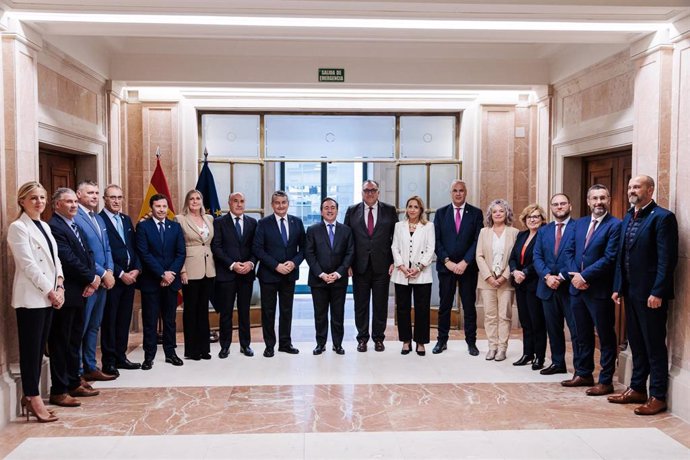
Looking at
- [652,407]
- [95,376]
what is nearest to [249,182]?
[95,376]

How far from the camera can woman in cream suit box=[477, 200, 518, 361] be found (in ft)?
19.2

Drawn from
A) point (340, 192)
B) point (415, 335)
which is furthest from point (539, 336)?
point (340, 192)

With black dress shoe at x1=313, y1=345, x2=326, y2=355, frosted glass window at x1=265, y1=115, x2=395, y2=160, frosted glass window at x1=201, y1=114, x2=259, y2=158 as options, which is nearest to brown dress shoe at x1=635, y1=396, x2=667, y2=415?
black dress shoe at x1=313, y1=345, x2=326, y2=355

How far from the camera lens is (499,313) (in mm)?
5938

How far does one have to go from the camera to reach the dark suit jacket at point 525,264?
556 centimetres

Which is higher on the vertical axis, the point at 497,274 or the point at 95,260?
the point at 95,260

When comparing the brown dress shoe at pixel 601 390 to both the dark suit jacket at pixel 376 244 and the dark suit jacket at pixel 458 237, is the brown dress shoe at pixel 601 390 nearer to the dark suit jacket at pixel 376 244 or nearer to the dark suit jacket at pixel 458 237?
the dark suit jacket at pixel 458 237

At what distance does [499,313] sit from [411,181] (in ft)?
8.47

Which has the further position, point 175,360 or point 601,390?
point 175,360

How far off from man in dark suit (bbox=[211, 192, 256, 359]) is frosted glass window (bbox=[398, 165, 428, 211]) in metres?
2.52

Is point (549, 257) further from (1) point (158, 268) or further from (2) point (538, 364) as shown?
(1) point (158, 268)

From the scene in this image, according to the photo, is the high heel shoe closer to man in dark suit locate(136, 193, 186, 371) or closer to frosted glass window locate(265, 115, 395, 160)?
man in dark suit locate(136, 193, 186, 371)

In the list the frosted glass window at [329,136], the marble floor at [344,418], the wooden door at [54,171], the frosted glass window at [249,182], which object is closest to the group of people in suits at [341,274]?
the marble floor at [344,418]

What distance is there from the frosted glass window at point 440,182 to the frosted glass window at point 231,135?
2.30 meters
